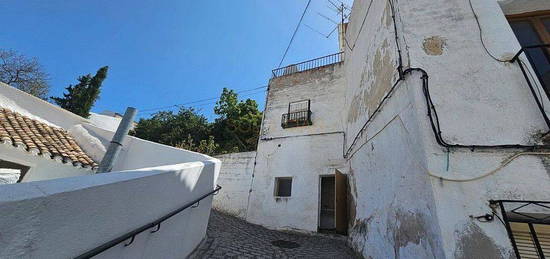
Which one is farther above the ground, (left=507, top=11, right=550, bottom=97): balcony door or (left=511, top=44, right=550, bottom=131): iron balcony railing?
(left=507, top=11, right=550, bottom=97): balcony door

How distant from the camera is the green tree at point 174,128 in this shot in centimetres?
1617

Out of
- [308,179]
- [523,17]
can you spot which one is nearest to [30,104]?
[308,179]

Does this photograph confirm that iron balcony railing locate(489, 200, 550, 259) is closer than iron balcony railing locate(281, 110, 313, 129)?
Yes

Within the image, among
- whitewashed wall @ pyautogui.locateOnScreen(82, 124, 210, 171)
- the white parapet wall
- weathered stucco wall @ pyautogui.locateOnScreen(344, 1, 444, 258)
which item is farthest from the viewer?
whitewashed wall @ pyautogui.locateOnScreen(82, 124, 210, 171)

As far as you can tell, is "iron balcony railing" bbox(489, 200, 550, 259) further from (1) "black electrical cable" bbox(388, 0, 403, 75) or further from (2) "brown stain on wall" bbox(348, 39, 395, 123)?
(2) "brown stain on wall" bbox(348, 39, 395, 123)

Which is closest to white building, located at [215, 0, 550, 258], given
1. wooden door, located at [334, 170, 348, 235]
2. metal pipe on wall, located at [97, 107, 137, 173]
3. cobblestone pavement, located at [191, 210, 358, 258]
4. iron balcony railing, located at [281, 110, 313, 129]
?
wooden door, located at [334, 170, 348, 235]

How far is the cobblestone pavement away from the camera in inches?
147

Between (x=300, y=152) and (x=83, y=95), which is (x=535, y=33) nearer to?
(x=300, y=152)

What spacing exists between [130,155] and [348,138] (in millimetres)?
6252

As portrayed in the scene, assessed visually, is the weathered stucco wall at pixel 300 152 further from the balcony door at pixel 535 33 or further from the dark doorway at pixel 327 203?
the balcony door at pixel 535 33

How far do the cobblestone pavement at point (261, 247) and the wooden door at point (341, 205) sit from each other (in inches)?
15.9

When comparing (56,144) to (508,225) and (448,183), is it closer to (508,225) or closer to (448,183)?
(448,183)

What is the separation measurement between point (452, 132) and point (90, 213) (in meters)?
3.55

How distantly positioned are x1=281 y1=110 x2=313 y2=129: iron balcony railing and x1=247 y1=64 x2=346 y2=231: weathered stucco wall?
0.19 metres
